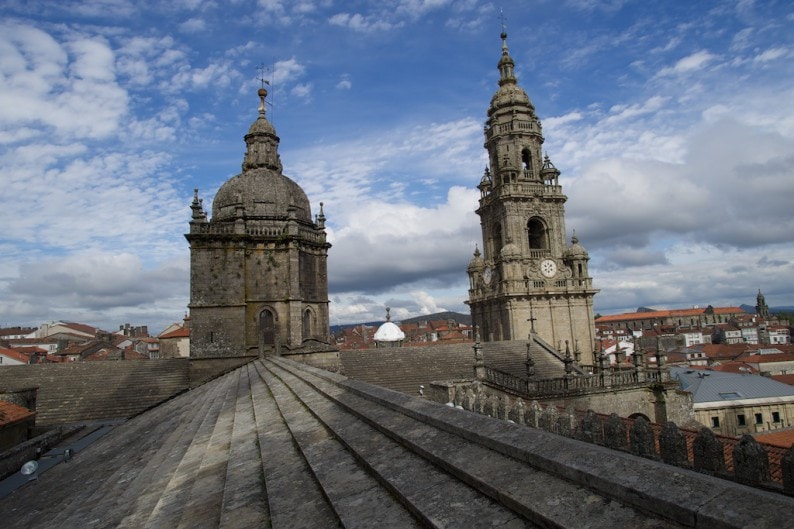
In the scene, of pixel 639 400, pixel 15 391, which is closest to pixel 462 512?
pixel 15 391

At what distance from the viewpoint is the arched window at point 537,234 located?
131 feet

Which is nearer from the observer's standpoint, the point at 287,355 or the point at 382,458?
the point at 382,458

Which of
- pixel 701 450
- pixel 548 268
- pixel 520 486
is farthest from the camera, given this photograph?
pixel 548 268

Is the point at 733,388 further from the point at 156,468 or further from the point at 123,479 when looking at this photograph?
the point at 123,479

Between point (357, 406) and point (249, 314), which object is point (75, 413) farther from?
point (357, 406)

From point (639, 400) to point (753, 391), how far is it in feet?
72.6

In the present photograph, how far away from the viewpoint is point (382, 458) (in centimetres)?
335

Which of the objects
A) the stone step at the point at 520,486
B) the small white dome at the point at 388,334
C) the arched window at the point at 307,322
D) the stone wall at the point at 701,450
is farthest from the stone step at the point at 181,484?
the small white dome at the point at 388,334

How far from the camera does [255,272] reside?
84.3 ft

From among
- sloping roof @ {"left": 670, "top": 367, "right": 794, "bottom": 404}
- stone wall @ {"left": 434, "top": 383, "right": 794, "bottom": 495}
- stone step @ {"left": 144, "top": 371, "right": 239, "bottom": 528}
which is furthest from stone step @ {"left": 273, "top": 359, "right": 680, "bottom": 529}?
sloping roof @ {"left": 670, "top": 367, "right": 794, "bottom": 404}

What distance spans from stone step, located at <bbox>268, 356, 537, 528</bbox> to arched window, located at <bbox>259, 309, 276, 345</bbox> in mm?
21686

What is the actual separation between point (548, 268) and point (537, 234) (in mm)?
3846

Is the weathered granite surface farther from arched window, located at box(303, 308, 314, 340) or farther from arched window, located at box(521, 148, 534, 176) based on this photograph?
arched window, located at box(521, 148, 534, 176)

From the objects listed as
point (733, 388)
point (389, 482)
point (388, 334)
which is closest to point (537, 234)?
point (388, 334)
